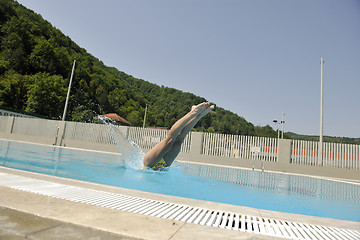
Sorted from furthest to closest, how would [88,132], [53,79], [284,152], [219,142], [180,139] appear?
[53,79] < [88,132] < [219,142] < [284,152] < [180,139]

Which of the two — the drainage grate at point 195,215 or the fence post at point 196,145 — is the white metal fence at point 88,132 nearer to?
the fence post at point 196,145

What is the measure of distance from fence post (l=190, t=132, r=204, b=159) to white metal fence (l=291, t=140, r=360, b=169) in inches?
216

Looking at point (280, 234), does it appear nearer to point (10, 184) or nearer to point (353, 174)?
point (10, 184)

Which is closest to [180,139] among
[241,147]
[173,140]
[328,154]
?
[173,140]

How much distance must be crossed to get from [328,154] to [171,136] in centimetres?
1098

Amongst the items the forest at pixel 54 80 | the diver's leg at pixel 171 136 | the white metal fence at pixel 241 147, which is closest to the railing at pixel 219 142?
the white metal fence at pixel 241 147

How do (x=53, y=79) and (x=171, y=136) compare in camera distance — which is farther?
(x=53, y=79)

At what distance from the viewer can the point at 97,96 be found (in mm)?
39594

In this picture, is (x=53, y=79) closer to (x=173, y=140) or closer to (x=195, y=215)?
(x=173, y=140)

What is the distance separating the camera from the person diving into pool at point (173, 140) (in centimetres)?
585

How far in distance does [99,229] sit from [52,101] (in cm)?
3280

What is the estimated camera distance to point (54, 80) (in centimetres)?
3133

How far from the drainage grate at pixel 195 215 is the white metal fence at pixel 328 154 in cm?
1228

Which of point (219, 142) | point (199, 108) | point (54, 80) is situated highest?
point (54, 80)
